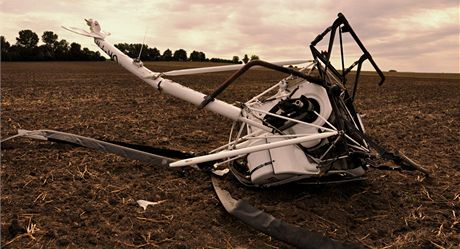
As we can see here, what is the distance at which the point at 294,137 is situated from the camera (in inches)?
216

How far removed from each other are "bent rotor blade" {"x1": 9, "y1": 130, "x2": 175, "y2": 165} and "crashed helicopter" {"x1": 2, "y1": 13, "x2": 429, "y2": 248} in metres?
0.02

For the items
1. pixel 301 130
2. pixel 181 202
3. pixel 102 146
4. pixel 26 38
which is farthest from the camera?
pixel 26 38

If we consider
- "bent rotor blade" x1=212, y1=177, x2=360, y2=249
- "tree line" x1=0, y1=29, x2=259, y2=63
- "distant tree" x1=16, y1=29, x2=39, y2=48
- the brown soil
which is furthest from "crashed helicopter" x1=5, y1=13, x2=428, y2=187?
"distant tree" x1=16, y1=29, x2=39, y2=48

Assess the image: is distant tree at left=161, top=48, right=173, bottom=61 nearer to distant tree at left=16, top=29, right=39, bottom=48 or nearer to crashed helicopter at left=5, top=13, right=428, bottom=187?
distant tree at left=16, top=29, right=39, bottom=48

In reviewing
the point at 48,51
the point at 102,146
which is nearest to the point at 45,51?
the point at 48,51

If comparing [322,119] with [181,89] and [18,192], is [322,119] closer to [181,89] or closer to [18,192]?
[181,89]

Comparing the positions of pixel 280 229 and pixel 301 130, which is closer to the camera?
pixel 280 229

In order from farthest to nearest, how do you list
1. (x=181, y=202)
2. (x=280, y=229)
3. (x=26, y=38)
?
1. (x=26, y=38)
2. (x=181, y=202)
3. (x=280, y=229)

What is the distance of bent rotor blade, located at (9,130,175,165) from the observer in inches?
252

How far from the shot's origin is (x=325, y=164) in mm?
5281

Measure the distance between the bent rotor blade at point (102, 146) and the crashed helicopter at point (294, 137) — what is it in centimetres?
2

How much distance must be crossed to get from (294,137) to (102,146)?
10.6ft

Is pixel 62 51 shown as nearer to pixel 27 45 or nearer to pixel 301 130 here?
pixel 27 45

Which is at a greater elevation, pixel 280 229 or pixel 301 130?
pixel 301 130
